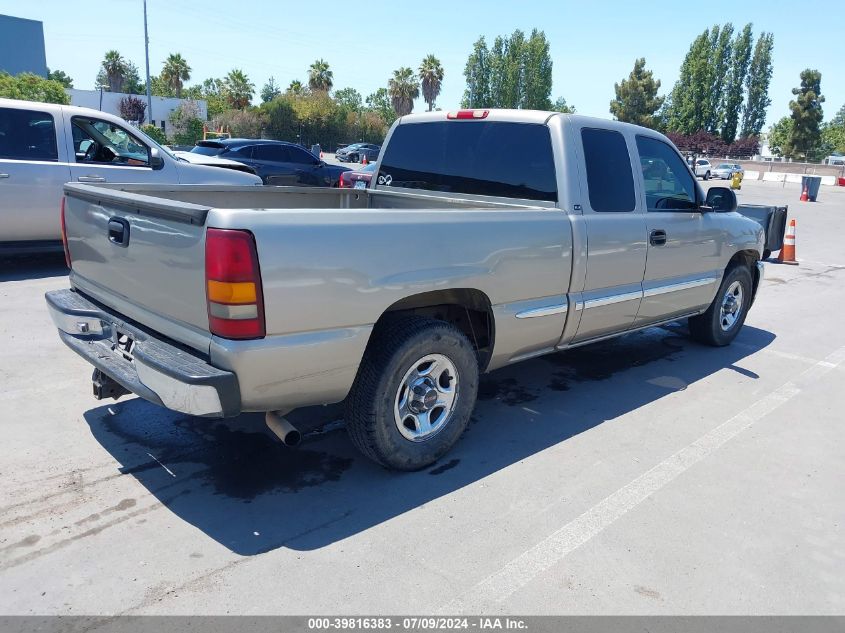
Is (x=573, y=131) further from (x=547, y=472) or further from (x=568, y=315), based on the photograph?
(x=547, y=472)

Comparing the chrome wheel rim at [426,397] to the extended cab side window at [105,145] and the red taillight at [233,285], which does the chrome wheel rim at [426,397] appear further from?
the extended cab side window at [105,145]

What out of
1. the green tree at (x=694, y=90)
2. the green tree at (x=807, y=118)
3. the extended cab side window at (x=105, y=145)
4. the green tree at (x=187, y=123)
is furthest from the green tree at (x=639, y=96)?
the extended cab side window at (x=105, y=145)

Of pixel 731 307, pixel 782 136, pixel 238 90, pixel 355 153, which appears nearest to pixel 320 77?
pixel 238 90

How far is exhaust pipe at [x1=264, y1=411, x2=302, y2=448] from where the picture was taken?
321cm

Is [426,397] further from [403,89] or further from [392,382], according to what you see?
[403,89]

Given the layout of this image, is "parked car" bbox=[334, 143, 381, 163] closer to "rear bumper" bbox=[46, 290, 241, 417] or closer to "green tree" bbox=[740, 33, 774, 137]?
"rear bumper" bbox=[46, 290, 241, 417]

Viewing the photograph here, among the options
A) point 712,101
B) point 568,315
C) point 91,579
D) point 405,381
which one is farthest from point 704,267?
point 712,101

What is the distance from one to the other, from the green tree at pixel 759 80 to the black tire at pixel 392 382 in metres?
85.5

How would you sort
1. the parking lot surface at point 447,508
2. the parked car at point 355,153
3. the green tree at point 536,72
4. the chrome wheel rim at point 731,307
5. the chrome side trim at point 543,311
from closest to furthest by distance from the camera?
the parking lot surface at point 447,508 → the chrome side trim at point 543,311 → the chrome wheel rim at point 731,307 → the parked car at point 355,153 → the green tree at point 536,72

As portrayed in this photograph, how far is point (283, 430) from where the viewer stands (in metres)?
3.25

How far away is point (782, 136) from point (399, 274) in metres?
87.6

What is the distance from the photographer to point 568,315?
4398 millimetres

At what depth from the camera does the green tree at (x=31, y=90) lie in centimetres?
2853
